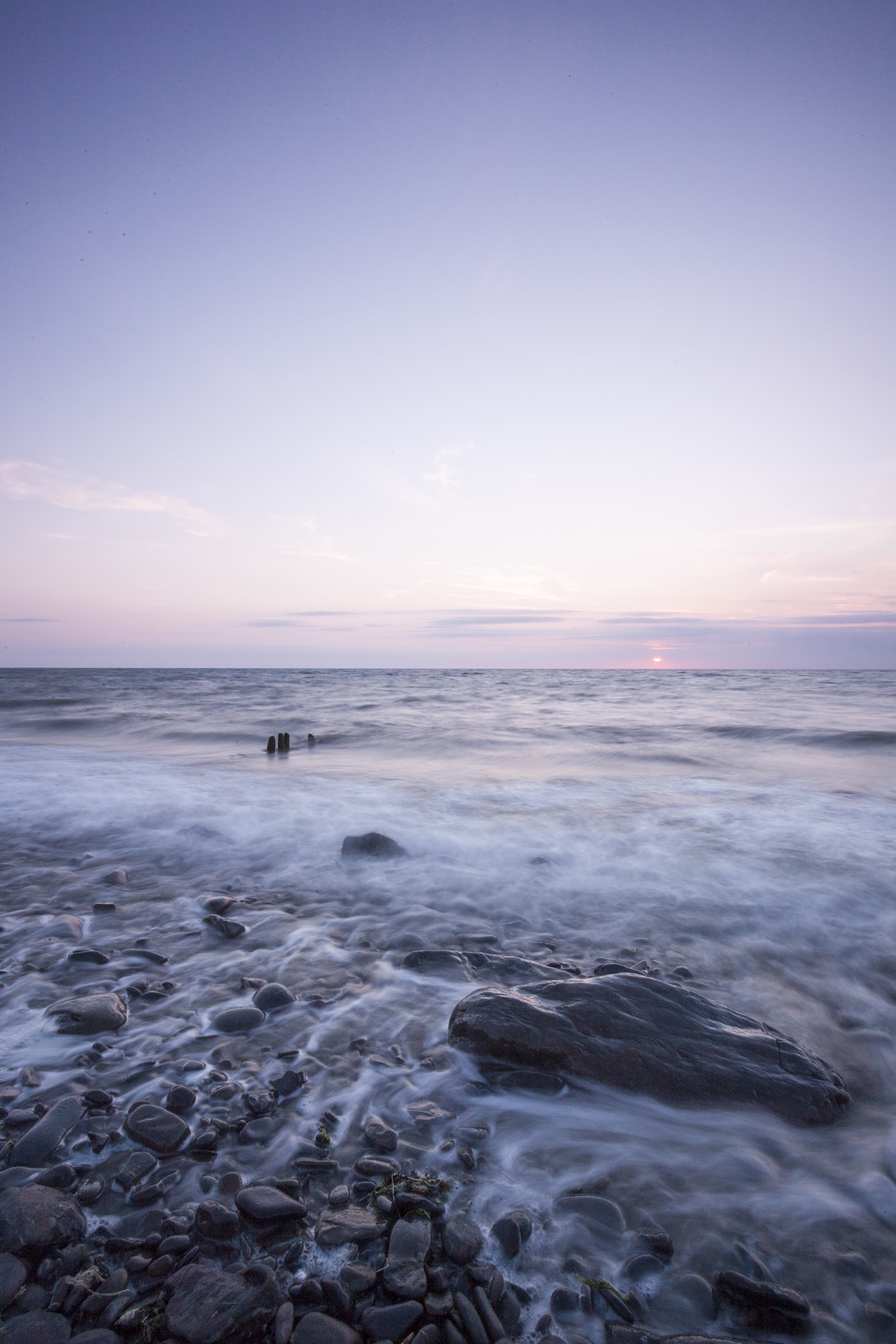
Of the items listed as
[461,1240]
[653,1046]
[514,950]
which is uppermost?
[461,1240]

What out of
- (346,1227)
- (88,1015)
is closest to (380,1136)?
(346,1227)

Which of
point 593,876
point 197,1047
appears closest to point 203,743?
point 593,876

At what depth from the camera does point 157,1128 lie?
225 centimetres

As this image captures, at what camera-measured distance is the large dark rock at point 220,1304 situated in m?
1.58

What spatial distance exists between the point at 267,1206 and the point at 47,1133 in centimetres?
96

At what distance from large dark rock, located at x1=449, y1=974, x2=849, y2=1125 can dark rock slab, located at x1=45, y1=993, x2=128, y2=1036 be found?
1699mm

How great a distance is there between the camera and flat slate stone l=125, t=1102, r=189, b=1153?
7.22 ft

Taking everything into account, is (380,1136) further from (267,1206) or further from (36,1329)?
(36,1329)

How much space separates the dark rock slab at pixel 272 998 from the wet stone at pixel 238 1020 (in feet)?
0.24

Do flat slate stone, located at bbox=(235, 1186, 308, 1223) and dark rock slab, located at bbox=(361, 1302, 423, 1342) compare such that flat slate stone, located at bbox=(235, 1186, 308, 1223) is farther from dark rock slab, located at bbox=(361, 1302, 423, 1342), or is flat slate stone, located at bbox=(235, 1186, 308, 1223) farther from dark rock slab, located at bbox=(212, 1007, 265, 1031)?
dark rock slab, located at bbox=(212, 1007, 265, 1031)

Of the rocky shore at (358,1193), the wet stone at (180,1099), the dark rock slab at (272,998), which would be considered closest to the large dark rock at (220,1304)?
the rocky shore at (358,1193)

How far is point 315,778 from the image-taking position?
34.3ft

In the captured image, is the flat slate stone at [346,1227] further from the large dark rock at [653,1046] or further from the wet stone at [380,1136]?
the large dark rock at [653,1046]

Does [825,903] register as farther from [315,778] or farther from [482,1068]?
[315,778]
